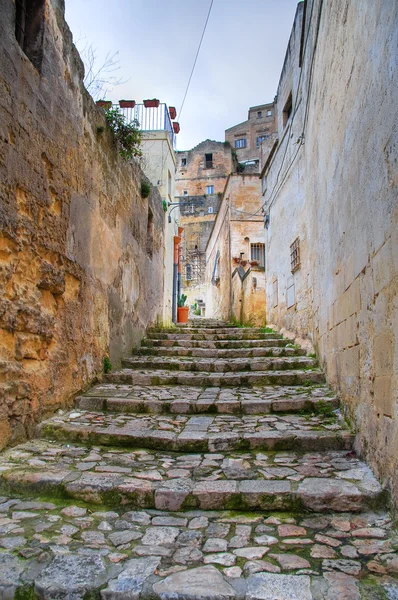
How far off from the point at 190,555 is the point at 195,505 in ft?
1.74

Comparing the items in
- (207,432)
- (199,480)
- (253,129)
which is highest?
(253,129)

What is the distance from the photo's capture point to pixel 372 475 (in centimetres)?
267

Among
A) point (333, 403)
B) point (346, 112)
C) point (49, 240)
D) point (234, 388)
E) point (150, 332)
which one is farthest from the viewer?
point (150, 332)

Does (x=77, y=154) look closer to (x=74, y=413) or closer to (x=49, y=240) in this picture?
(x=49, y=240)

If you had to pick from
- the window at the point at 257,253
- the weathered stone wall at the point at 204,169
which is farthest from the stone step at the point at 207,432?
the weathered stone wall at the point at 204,169

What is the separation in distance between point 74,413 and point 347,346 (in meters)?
2.60

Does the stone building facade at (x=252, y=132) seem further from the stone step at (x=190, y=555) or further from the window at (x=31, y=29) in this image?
the stone step at (x=190, y=555)

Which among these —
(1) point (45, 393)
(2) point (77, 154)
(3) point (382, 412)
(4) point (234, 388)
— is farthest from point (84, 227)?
(3) point (382, 412)

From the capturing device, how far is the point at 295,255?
23.5ft

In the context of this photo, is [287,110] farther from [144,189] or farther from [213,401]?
[213,401]

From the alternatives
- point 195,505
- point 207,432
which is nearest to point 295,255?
point 207,432

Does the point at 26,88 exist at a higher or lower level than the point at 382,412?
higher

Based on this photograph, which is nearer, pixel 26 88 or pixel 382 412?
pixel 382 412

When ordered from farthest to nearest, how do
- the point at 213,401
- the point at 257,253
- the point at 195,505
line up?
the point at 257,253 < the point at 213,401 < the point at 195,505
